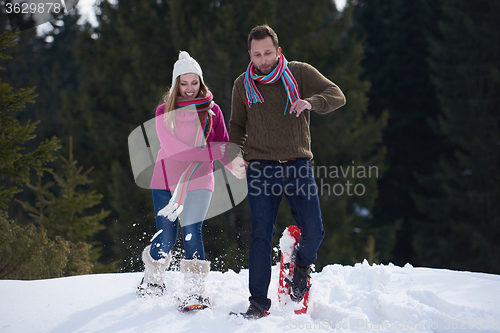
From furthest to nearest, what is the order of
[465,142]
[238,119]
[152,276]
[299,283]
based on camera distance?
[465,142] < [152,276] < [238,119] < [299,283]

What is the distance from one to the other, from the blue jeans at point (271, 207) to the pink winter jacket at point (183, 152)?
324 millimetres

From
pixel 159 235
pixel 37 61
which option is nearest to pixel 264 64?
pixel 159 235

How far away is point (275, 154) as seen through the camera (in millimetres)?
2867

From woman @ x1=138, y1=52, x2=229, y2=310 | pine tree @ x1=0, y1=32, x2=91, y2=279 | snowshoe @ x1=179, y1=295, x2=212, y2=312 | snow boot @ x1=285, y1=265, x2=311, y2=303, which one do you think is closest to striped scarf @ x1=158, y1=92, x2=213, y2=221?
woman @ x1=138, y1=52, x2=229, y2=310

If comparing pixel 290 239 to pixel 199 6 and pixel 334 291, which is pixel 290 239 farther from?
pixel 199 6

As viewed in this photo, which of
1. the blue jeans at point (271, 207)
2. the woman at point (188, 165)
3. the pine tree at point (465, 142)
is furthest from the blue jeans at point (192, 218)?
the pine tree at point (465, 142)

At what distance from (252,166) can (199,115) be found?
0.51 metres

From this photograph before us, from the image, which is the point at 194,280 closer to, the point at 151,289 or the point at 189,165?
the point at 151,289

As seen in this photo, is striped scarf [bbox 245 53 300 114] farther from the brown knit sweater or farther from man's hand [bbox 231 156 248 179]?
man's hand [bbox 231 156 248 179]

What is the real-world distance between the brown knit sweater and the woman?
26 centimetres

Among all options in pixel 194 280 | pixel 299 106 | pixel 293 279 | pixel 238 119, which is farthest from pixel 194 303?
pixel 299 106

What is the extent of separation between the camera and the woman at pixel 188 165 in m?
2.97

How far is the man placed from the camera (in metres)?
2.84

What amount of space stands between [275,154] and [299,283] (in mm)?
878
